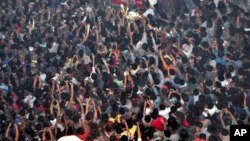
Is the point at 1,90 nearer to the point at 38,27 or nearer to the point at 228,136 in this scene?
the point at 38,27

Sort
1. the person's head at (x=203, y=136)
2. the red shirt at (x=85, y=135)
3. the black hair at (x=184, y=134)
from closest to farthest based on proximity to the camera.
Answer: the person's head at (x=203, y=136) → the black hair at (x=184, y=134) → the red shirt at (x=85, y=135)

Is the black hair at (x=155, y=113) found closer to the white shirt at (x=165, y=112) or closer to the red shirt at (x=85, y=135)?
the white shirt at (x=165, y=112)

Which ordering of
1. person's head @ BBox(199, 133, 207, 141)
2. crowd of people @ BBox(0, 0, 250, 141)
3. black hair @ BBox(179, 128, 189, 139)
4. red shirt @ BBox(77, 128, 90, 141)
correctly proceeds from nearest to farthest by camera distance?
person's head @ BBox(199, 133, 207, 141)
black hair @ BBox(179, 128, 189, 139)
crowd of people @ BBox(0, 0, 250, 141)
red shirt @ BBox(77, 128, 90, 141)

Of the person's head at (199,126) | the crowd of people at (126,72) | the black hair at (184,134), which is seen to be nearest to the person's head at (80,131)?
the crowd of people at (126,72)

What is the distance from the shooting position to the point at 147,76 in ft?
14.4

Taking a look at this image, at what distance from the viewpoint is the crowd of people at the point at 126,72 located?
13.3 feet

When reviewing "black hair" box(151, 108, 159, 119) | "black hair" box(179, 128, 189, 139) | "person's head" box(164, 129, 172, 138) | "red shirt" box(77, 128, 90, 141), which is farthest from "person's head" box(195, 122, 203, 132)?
"red shirt" box(77, 128, 90, 141)

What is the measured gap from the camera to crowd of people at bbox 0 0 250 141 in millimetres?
4059

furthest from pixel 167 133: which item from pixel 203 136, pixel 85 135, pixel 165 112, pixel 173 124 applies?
pixel 85 135

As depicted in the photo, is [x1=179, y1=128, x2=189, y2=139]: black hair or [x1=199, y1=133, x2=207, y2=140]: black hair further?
[x1=179, y1=128, x2=189, y2=139]: black hair

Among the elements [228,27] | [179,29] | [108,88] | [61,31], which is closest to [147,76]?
[108,88]

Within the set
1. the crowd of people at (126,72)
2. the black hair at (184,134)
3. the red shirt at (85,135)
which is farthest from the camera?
the red shirt at (85,135)

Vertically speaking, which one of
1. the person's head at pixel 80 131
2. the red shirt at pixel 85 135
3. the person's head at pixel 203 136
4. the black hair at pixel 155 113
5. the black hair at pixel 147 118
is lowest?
the person's head at pixel 203 136

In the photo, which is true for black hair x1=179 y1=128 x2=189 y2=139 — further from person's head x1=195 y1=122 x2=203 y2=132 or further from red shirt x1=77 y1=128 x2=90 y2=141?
red shirt x1=77 y1=128 x2=90 y2=141
